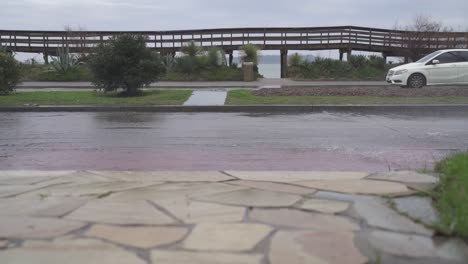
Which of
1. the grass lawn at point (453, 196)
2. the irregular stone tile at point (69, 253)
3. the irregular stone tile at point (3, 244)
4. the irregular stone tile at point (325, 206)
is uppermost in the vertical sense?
the grass lawn at point (453, 196)

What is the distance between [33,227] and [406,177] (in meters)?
4.05

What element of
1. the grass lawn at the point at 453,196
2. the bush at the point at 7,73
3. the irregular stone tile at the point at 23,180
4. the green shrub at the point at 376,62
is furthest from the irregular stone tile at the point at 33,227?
the green shrub at the point at 376,62

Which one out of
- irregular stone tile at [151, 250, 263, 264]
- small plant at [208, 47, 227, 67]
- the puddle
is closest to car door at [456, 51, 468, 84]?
the puddle

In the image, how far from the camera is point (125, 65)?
57.7ft

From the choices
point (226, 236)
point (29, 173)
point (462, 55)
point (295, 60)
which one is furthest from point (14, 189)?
point (295, 60)

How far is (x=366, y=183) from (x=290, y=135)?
4.34 m

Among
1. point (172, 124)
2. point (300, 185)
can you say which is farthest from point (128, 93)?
point (300, 185)

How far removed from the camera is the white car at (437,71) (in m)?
20.0

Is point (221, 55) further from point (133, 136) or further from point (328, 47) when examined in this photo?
point (133, 136)

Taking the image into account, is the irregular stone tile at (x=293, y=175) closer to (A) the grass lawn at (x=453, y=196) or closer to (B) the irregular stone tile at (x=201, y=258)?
(A) the grass lawn at (x=453, y=196)

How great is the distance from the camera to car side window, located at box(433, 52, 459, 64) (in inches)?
793

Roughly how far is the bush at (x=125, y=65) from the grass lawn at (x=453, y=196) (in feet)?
43.2

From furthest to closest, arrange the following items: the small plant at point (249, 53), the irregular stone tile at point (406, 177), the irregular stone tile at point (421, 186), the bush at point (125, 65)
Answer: the small plant at point (249, 53) < the bush at point (125, 65) < the irregular stone tile at point (406, 177) < the irregular stone tile at point (421, 186)

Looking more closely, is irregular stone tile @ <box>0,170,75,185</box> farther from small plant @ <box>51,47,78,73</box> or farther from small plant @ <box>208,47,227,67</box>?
small plant @ <box>208,47,227,67</box>
